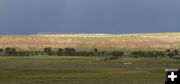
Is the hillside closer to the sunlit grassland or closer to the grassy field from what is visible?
the sunlit grassland

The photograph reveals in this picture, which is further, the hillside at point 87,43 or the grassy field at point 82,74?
the hillside at point 87,43

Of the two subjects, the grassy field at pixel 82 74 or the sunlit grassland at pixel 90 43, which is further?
the sunlit grassland at pixel 90 43

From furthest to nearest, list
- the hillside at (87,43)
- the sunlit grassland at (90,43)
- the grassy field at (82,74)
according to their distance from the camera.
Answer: the hillside at (87,43) < the sunlit grassland at (90,43) < the grassy field at (82,74)

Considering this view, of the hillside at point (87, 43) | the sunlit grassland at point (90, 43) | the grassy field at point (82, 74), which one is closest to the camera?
the grassy field at point (82, 74)

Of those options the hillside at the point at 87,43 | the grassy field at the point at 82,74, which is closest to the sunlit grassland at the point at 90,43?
the hillside at the point at 87,43

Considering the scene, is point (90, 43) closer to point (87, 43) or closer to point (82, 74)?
point (87, 43)

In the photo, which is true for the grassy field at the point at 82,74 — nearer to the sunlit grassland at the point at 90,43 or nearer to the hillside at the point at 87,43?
the sunlit grassland at the point at 90,43

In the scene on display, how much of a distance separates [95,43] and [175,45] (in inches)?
1295

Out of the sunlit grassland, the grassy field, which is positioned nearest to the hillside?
the sunlit grassland

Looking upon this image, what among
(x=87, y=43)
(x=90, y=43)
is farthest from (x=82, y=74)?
(x=87, y=43)

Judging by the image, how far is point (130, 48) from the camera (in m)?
145

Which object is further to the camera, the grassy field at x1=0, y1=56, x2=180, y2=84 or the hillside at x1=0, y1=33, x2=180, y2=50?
the hillside at x1=0, y1=33, x2=180, y2=50

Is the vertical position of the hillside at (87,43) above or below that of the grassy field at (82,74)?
above

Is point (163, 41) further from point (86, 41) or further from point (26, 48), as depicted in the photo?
point (26, 48)
